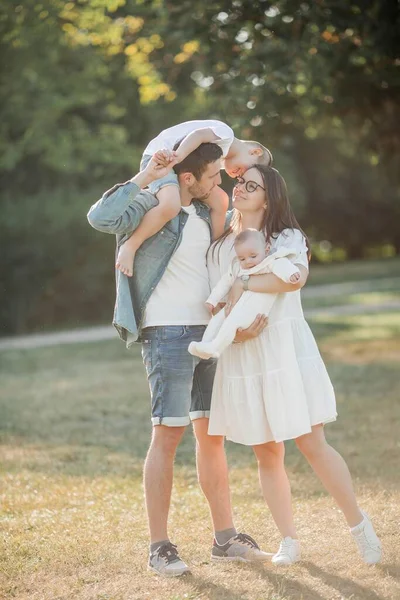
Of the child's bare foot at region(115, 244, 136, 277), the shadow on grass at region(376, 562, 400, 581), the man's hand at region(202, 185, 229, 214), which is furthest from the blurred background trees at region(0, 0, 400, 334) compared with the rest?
the shadow on grass at region(376, 562, 400, 581)

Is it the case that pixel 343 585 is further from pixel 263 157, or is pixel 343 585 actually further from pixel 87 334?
pixel 87 334

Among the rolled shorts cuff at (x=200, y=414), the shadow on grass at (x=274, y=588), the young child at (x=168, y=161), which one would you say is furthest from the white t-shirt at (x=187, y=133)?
the shadow on grass at (x=274, y=588)

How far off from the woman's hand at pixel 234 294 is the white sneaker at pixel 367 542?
1103 mm

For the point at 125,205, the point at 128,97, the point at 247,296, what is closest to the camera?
the point at 125,205

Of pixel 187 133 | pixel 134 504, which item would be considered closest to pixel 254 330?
pixel 187 133

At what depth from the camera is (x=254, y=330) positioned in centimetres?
454

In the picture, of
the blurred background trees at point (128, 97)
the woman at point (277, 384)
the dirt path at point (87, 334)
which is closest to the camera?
the woman at point (277, 384)

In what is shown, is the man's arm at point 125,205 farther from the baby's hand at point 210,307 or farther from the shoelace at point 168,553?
the shoelace at point 168,553

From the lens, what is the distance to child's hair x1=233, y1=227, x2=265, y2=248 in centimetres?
458

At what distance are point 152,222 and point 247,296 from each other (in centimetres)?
52

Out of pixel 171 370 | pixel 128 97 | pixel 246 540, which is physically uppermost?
pixel 171 370

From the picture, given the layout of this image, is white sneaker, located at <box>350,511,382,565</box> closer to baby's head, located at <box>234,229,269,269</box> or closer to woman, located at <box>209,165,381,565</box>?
woman, located at <box>209,165,381,565</box>

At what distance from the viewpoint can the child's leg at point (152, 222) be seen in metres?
4.59

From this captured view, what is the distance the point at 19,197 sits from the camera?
2000 cm
